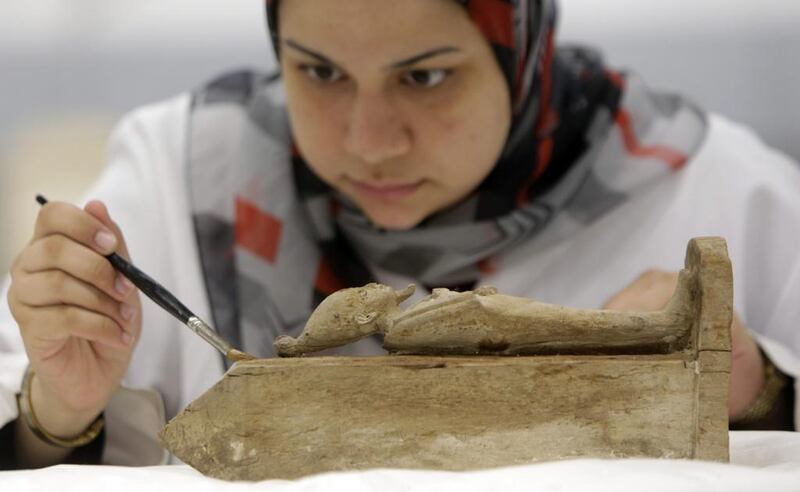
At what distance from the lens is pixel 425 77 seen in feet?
3.59

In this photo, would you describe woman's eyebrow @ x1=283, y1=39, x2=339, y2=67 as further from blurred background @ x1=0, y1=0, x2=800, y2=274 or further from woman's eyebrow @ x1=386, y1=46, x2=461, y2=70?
blurred background @ x1=0, y1=0, x2=800, y2=274

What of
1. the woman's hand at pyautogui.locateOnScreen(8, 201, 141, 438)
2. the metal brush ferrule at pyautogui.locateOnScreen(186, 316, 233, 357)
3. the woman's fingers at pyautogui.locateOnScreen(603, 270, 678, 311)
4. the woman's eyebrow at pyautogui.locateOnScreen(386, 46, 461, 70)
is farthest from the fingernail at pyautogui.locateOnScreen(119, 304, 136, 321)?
the woman's fingers at pyautogui.locateOnScreen(603, 270, 678, 311)

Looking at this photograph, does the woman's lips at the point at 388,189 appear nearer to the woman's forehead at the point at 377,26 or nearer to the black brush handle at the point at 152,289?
the woman's forehead at the point at 377,26

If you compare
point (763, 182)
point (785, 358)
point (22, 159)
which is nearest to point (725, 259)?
point (785, 358)

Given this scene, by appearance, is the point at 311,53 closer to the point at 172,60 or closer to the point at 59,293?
the point at 59,293

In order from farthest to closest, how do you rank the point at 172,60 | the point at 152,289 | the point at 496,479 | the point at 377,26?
the point at 172,60
the point at 377,26
the point at 152,289
the point at 496,479

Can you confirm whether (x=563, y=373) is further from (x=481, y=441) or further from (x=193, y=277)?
(x=193, y=277)

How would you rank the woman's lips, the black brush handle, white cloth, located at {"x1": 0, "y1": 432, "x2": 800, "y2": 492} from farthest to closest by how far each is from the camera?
the woman's lips < the black brush handle < white cloth, located at {"x1": 0, "y1": 432, "x2": 800, "y2": 492}

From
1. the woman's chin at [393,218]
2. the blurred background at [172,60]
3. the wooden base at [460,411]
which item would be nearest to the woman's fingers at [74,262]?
the wooden base at [460,411]

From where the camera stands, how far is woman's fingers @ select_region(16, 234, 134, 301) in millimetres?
943

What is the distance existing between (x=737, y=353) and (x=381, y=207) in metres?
0.41

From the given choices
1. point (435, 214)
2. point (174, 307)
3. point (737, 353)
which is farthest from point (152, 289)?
point (737, 353)

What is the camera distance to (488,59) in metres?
1.13

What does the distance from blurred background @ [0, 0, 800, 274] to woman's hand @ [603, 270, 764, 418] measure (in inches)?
48.0
